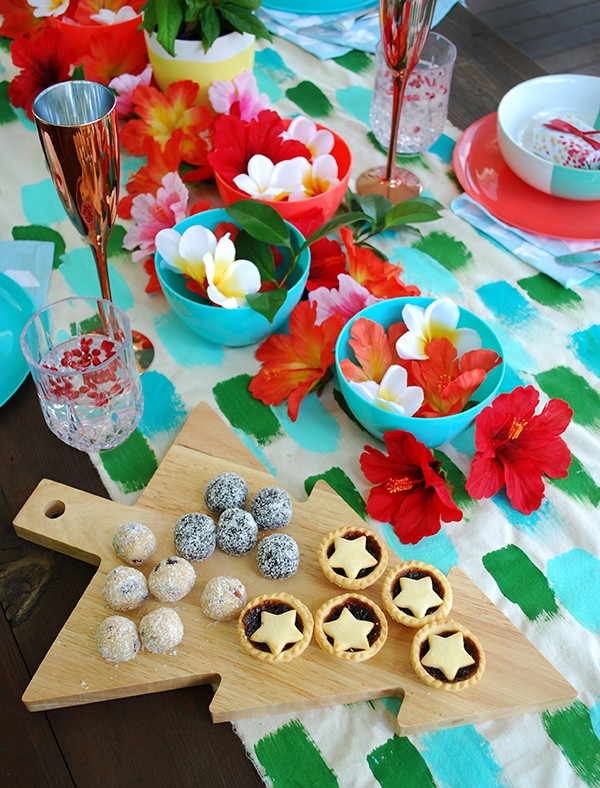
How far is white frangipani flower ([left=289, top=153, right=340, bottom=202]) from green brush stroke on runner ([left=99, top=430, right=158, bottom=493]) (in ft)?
0.99

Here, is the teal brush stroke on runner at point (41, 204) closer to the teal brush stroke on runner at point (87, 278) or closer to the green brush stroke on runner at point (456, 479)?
the teal brush stroke on runner at point (87, 278)

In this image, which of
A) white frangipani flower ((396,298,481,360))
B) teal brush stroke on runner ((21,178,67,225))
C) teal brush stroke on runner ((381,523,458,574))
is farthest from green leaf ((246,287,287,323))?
teal brush stroke on runner ((21,178,67,225))

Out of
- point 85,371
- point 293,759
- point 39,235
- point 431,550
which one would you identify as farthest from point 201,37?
point 293,759

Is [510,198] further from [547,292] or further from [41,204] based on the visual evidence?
[41,204]

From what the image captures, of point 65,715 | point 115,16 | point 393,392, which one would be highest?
point 115,16

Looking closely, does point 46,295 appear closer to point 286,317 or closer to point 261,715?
point 286,317

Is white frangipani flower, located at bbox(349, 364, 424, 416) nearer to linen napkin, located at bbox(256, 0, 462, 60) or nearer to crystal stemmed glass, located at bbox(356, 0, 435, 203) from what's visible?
crystal stemmed glass, located at bbox(356, 0, 435, 203)

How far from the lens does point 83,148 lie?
58 centimetres

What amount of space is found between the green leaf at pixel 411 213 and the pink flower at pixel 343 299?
136 mm

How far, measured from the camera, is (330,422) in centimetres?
73

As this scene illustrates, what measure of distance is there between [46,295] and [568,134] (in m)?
0.60

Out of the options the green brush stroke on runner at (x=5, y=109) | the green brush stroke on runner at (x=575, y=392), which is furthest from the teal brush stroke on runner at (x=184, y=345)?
the green brush stroke on runner at (x=5, y=109)

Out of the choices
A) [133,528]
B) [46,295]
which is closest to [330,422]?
[133,528]

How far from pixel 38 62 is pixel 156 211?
0.32m
